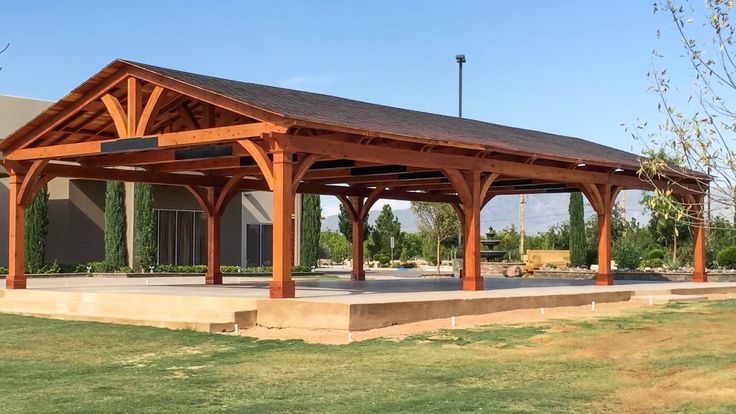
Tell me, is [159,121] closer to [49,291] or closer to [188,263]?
[49,291]

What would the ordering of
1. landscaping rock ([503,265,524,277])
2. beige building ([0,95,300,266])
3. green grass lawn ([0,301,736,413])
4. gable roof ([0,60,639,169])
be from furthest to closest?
1. beige building ([0,95,300,266])
2. landscaping rock ([503,265,524,277])
3. gable roof ([0,60,639,169])
4. green grass lawn ([0,301,736,413])

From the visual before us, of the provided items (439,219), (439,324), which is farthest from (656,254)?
(439,324)

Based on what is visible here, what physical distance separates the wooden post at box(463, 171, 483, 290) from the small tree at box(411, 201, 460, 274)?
83.1ft

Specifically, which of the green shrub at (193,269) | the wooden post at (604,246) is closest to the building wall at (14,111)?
the green shrub at (193,269)

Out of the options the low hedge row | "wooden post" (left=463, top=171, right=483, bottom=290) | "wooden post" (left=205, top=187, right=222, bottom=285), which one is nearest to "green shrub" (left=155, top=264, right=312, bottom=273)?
the low hedge row

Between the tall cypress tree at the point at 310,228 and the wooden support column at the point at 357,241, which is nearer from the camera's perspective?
the wooden support column at the point at 357,241

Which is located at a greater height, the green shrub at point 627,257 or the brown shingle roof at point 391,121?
the brown shingle roof at point 391,121

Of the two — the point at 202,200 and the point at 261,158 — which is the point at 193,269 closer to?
the point at 202,200

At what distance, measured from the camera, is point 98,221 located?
111 feet

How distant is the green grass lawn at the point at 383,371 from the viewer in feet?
28.1

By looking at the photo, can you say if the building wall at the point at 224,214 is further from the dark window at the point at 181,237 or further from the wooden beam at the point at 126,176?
the wooden beam at the point at 126,176

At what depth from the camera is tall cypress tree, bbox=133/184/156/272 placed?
32.9 metres

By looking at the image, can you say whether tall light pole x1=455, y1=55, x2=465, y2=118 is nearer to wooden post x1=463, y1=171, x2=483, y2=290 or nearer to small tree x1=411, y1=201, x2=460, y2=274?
small tree x1=411, y1=201, x2=460, y2=274

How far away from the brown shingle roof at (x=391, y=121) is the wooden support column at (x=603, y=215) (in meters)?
0.77
